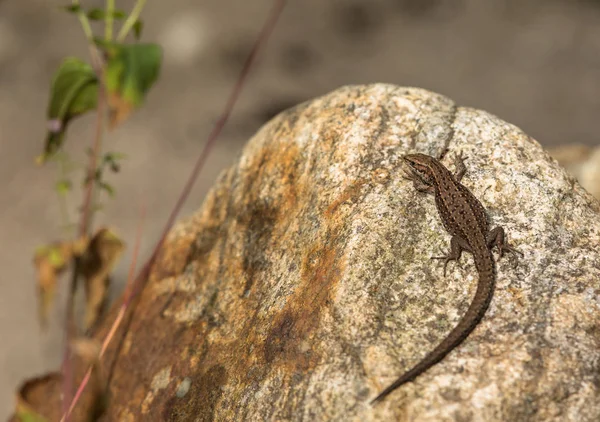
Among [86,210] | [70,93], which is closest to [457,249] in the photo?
[86,210]

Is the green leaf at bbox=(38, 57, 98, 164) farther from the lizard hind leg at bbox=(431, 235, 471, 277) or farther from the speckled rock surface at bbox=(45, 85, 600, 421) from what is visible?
the lizard hind leg at bbox=(431, 235, 471, 277)

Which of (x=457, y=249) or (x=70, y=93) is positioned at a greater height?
(x=457, y=249)

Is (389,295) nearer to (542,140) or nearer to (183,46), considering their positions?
(542,140)

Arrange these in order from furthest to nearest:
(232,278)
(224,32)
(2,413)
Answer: (224,32) < (2,413) < (232,278)

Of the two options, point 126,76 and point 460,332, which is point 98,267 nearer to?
point 126,76

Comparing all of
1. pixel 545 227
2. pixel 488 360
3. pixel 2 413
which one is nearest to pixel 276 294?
pixel 488 360

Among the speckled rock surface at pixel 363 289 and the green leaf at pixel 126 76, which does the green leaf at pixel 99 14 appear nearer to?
the green leaf at pixel 126 76
